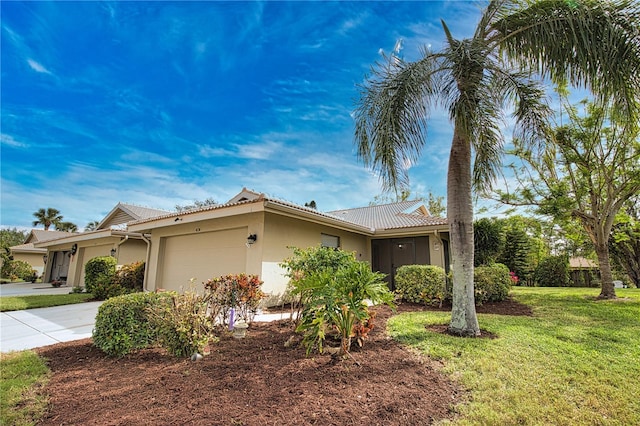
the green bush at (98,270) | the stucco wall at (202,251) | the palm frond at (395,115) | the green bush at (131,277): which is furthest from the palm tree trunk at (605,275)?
the green bush at (98,270)

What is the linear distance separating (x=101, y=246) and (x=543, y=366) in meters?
20.0

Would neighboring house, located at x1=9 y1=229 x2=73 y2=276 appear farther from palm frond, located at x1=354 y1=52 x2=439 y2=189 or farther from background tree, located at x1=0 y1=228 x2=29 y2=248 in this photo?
palm frond, located at x1=354 y1=52 x2=439 y2=189

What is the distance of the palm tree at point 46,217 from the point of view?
4031cm

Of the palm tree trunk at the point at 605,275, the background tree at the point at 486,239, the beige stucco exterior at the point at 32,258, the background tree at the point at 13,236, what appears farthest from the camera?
the background tree at the point at 13,236

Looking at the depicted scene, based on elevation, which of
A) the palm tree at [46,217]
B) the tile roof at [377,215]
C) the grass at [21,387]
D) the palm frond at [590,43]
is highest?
the palm tree at [46,217]

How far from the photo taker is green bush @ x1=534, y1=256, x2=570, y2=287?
17.7 metres

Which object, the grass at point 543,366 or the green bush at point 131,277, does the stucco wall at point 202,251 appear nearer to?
the green bush at point 131,277

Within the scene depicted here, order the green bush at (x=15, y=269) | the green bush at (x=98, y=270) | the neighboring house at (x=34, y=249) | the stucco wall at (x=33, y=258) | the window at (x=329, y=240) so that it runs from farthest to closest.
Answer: the stucco wall at (x=33, y=258), the neighboring house at (x=34, y=249), the green bush at (x=15, y=269), the green bush at (x=98, y=270), the window at (x=329, y=240)

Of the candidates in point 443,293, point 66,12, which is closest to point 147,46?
point 66,12

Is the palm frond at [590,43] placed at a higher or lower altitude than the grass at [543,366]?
higher

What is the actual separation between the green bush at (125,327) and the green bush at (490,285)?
9.14 m

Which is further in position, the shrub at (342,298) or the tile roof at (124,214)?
the tile roof at (124,214)

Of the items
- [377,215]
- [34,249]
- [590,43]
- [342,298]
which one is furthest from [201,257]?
[34,249]

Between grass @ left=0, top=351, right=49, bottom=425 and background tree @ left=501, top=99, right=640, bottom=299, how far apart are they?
13552 millimetres
